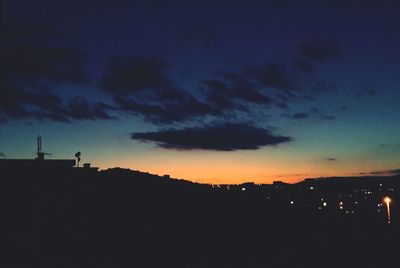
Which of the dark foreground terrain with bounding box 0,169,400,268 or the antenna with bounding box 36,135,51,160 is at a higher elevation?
the antenna with bounding box 36,135,51,160

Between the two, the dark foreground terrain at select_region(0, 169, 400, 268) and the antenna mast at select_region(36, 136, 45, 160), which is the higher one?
the antenna mast at select_region(36, 136, 45, 160)

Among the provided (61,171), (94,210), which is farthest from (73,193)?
(61,171)

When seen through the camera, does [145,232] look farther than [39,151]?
No

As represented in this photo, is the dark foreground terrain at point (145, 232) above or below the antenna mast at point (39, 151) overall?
below

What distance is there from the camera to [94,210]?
53.8 feet

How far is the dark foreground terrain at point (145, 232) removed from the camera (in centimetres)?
1426

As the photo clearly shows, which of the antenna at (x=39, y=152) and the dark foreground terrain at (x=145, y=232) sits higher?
the antenna at (x=39, y=152)

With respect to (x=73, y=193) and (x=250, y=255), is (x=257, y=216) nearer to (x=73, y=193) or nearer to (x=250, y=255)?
(x=250, y=255)

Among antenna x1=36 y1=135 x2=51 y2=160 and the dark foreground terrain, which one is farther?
antenna x1=36 y1=135 x2=51 y2=160

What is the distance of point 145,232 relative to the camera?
16.7 meters

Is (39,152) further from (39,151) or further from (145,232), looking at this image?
(145,232)

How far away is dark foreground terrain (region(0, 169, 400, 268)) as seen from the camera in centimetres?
1426

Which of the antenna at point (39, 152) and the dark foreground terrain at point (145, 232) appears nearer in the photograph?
the dark foreground terrain at point (145, 232)

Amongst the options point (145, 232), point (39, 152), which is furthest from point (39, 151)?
point (145, 232)
